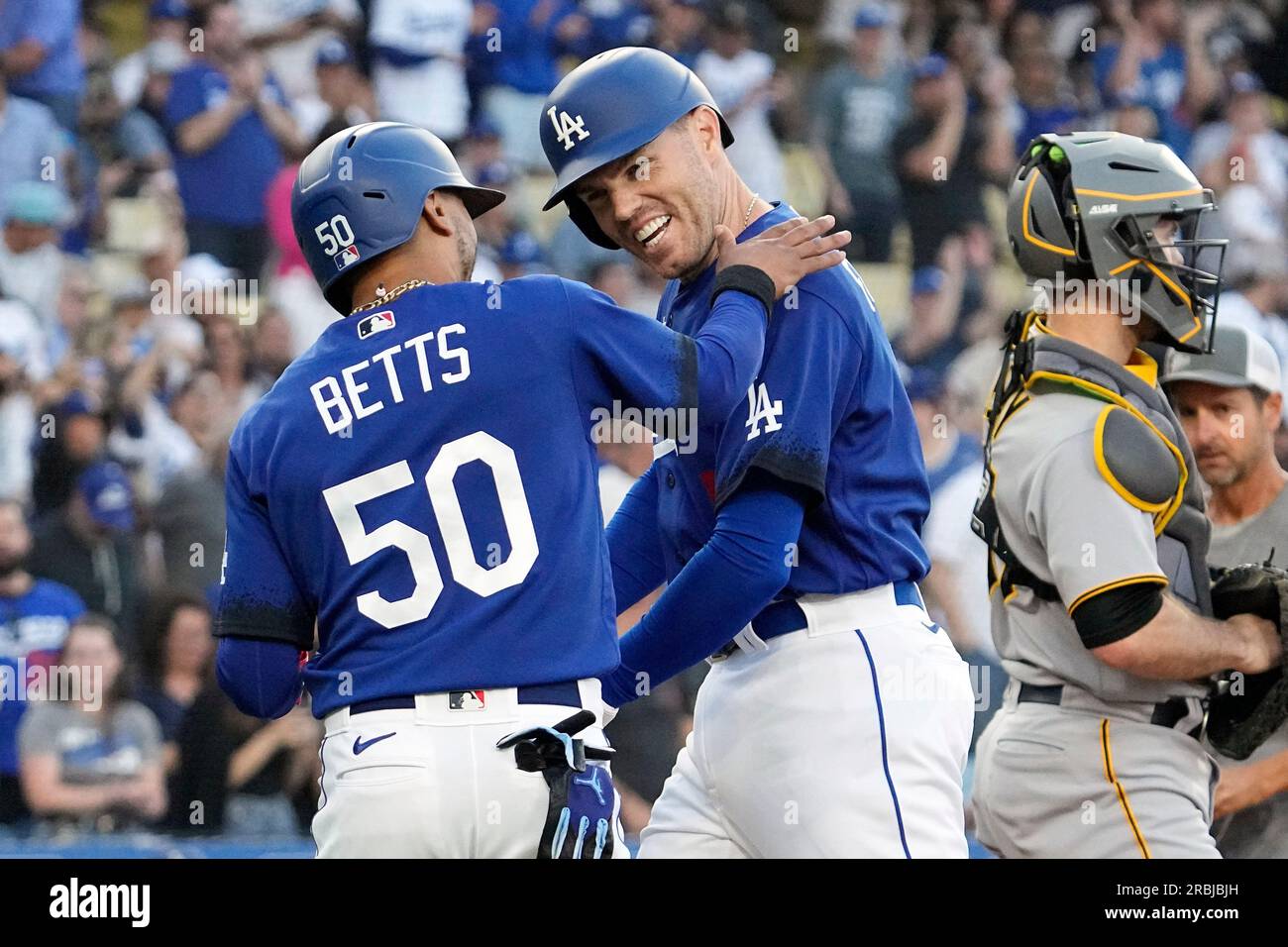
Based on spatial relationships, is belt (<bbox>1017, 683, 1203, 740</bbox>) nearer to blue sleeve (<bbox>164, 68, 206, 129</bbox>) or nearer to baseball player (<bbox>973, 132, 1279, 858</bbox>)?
baseball player (<bbox>973, 132, 1279, 858</bbox>)

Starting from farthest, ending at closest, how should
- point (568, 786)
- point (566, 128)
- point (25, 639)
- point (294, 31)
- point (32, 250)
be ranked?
point (294, 31), point (32, 250), point (25, 639), point (566, 128), point (568, 786)

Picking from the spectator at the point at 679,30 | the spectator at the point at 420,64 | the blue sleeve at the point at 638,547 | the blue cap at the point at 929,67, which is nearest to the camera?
the blue sleeve at the point at 638,547

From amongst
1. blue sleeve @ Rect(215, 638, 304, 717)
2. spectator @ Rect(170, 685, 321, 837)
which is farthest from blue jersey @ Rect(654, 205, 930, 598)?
spectator @ Rect(170, 685, 321, 837)

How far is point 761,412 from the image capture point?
3365 millimetres

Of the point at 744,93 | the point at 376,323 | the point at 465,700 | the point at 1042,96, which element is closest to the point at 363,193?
the point at 376,323

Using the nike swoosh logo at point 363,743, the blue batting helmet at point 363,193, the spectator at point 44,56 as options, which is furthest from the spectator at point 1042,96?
the nike swoosh logo at point 363,743

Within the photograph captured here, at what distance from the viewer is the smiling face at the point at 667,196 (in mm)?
3557

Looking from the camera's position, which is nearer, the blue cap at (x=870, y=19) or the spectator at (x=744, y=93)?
the spectator at (x=744, y=93)

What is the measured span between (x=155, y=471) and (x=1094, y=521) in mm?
4628

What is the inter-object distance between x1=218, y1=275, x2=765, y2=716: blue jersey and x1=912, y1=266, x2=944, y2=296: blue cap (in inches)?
207

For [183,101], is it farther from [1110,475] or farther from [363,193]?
[1110,475]

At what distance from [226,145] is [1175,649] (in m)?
5.66

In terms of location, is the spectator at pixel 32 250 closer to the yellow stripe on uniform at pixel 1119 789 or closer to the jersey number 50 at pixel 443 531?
the jersey number 50 at pixel 443 531

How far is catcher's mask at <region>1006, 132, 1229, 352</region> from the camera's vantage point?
375 cm
